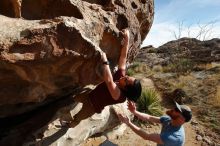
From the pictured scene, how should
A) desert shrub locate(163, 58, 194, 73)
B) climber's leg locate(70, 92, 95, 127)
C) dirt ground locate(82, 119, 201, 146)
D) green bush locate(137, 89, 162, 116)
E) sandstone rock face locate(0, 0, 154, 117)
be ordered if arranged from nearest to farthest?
sandstone rock face locate(0, 0, 154, 117) → climber's leg locate(70, 92, 95, 127) → dirt ground locate(82, 119, 201, 146) → green bush locate(137, 89, 162, 116) → desert shrub locate(163, 58, 194, 73)

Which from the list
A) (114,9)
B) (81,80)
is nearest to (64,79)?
(81,80)

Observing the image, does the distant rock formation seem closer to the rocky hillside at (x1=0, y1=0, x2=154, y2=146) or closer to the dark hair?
the rocky hillside at (x1=0, y1=0, x2=154, y2=146)

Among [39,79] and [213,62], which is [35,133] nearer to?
[39,79]

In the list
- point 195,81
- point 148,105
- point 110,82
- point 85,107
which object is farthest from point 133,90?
point 195,81

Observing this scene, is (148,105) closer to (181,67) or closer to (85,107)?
(85,107)

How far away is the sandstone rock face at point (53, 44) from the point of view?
16.9 ft

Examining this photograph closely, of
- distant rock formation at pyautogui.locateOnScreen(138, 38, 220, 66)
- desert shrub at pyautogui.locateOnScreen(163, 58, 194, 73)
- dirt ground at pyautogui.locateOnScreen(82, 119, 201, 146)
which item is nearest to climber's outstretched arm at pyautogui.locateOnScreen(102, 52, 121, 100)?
dirt ground at pyautogui.locateOnScreen(82, 119, 201, 146)

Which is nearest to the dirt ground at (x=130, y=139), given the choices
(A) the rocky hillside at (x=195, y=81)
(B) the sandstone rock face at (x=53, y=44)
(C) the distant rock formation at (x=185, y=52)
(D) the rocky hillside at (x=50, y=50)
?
(A) the rocky hillside at (x=195, y=81)

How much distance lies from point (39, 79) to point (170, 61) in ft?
61.4

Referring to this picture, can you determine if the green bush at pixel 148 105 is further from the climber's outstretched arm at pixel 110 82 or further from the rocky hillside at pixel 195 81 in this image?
the climber's outstretched arm at pixel 110 82

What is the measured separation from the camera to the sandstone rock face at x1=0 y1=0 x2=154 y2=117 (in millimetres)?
5141

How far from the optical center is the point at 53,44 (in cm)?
526

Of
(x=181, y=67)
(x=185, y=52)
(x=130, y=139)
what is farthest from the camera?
(x=185, y=52)

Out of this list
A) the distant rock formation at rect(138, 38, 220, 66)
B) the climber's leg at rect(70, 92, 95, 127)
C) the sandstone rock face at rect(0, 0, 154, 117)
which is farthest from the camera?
the distant rock formation at rect(138, 38, 220, 66)
